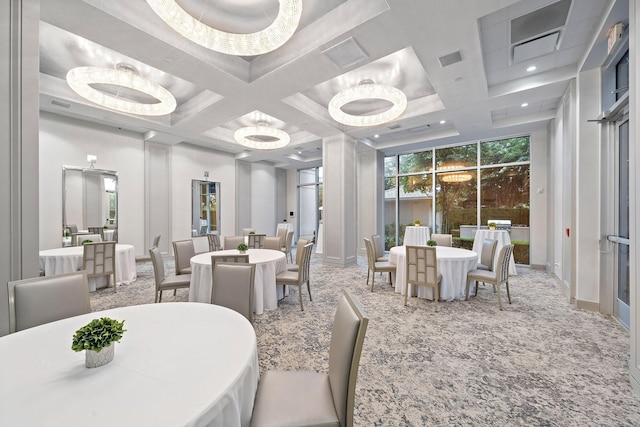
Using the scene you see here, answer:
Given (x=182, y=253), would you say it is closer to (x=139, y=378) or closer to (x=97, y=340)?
(x=97, y=340)

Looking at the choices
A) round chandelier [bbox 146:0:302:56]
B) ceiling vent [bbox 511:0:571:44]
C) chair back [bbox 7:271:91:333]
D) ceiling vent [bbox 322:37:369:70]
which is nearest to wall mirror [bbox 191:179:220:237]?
round chandelier [bbox 146:0:302:56]

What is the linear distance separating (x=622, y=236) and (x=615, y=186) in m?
0.66

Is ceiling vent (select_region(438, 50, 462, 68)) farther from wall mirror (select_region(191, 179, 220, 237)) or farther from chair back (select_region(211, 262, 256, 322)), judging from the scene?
wall mirror (select_region(191, 179, 220, 237))

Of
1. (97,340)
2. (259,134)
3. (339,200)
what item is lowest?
(97,340)

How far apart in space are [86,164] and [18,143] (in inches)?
198

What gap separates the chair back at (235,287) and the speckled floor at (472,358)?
64 cm

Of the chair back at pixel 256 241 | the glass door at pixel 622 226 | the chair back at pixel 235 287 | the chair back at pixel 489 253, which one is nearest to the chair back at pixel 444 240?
the chair back at pixel 489 253

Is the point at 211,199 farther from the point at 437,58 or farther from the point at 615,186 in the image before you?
the point at 615,186

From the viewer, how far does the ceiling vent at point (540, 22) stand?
290 centimetres

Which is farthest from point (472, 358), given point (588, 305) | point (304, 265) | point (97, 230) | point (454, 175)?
point (97, 230)

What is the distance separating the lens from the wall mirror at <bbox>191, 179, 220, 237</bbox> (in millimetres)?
8125

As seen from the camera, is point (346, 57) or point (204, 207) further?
point (204, 207)

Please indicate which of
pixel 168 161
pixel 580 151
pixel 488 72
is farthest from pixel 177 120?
pixel 580 151

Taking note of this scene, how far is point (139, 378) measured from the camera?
103 cm
